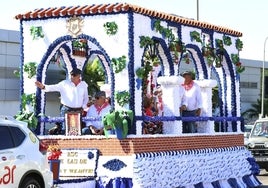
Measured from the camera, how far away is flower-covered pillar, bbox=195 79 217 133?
60.3 feet

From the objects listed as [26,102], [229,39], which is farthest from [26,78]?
[229,39]

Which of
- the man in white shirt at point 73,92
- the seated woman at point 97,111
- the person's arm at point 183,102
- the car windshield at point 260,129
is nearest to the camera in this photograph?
the seated woman at point 97,111

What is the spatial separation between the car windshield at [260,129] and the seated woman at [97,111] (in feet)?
32.0

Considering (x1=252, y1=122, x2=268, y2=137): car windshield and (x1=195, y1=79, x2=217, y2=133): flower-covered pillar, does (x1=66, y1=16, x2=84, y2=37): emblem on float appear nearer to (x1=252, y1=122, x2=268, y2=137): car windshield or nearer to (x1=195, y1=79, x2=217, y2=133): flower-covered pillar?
(x1=195, y1=79, x2=217, y2=133): flower-covered pillar

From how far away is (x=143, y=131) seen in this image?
15.8 m

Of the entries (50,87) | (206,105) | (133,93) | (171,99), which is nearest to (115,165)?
(133,93)

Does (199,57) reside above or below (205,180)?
above

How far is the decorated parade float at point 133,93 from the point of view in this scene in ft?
49.4

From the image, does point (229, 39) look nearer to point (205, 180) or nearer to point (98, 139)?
point (205, 180)

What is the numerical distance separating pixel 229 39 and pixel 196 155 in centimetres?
397

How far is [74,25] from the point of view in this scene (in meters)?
15.9

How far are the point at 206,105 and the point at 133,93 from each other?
12.3 ft

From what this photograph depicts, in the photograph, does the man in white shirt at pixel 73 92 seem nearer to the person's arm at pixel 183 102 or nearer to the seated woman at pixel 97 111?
the seated woman at pixel 97 111

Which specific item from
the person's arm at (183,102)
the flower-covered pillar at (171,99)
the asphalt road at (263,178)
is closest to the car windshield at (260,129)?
the asphalt road at (263,178)
